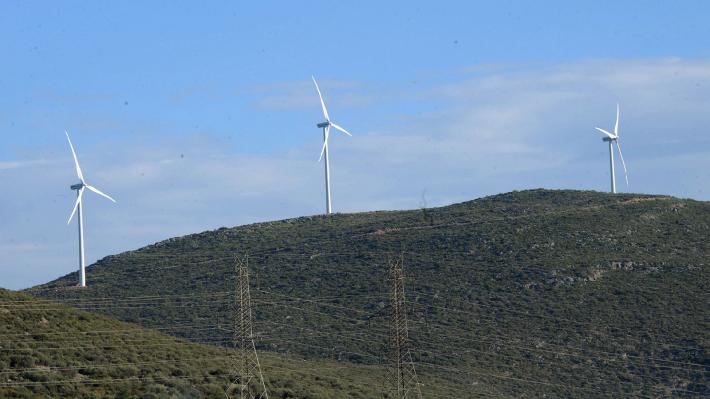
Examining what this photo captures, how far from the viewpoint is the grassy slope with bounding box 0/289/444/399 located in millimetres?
64938

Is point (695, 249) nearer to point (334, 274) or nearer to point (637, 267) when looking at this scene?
point (637, 267)

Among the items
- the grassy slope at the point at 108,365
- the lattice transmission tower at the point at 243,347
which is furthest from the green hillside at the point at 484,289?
the lattice transmission tower at the point at 243,347

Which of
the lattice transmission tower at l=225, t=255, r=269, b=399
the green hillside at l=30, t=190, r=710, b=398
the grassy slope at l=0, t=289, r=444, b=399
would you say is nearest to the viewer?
the lattice transmission tower at l=225, t=255, r=269, b=399

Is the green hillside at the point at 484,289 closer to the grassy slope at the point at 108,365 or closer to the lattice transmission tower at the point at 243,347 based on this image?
the grassy slope at the point at 108,365

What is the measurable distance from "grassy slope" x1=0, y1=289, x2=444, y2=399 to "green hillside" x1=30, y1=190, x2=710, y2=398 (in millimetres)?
13294

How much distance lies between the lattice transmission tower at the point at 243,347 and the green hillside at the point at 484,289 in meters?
19.3

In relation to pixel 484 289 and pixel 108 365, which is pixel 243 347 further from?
pixel 484 289

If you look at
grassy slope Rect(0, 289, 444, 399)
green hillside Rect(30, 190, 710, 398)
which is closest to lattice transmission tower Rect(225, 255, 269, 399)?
grassy slope Rect(0, 289, 444, 399)

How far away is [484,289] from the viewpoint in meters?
116

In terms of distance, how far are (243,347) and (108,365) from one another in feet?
47.5

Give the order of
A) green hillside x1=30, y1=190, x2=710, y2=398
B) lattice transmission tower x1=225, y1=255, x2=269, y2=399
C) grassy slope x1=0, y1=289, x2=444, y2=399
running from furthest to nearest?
green hillside x1=30, y1=190, x2=710, y2=398 < grassy slope x1=0, y1=289, x2=444, y2=399 < lattice transmission tower x1=225, y1=255, x2=269, y2=399

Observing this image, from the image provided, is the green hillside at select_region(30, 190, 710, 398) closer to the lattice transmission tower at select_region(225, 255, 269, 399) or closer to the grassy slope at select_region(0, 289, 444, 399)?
the grassy slope at select_region(0, 289, 444, 399)

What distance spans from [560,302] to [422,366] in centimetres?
2016

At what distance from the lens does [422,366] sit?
96.2m
